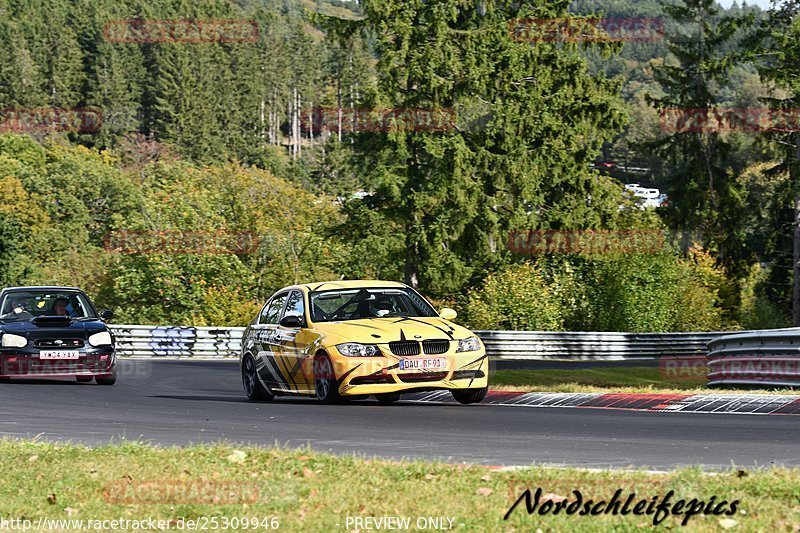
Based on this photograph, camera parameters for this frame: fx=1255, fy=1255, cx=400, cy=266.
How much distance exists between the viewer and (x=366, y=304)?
15734 millimetres

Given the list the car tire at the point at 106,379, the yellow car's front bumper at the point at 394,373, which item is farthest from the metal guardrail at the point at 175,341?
the yellow car's front bumper at the point at 394,373

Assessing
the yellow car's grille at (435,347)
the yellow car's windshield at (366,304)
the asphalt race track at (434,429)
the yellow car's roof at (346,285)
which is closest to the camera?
the asphalt race track at (434,429)

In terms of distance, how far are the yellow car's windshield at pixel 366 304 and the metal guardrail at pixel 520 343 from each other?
80.8ft

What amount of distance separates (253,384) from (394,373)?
10.8ft

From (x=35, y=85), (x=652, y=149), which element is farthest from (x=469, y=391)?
(x=35, y=85)

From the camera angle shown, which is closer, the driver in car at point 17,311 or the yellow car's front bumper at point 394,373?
the yellow car's front bumper at point 394,373

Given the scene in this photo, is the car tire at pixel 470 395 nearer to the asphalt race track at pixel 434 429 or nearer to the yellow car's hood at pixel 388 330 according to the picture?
the asphalt race track at pixel 434 429

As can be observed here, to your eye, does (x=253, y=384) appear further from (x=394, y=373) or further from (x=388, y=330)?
(x=394, y=373)

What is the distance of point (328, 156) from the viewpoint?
135875 mm

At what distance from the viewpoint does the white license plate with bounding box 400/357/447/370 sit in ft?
47.2

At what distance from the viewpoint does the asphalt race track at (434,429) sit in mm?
9742

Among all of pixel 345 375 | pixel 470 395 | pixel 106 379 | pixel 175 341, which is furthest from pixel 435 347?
pixel 175 341

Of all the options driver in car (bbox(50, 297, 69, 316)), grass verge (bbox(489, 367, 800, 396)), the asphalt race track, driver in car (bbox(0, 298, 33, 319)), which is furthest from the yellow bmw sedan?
grass verge (bbox(489, 367, 800, 396))

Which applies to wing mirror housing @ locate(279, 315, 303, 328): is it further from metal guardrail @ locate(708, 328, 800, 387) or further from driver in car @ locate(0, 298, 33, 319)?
metal guardrail @ locate(708, 328, 800, 387)
